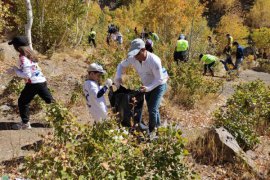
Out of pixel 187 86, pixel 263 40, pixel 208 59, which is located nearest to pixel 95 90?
pixel 187 86

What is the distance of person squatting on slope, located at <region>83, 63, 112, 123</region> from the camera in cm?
435

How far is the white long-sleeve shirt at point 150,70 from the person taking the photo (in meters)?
4.69

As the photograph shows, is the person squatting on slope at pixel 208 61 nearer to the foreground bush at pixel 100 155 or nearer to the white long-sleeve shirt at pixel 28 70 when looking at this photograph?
the white long-sleeve shirt at pixel 28 70

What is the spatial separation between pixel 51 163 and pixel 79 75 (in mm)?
7588

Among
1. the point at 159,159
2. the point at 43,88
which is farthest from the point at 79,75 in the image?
the point at 159,159

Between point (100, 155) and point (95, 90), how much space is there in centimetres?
177

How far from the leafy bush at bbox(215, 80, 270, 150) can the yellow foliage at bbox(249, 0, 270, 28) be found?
55.9 meters

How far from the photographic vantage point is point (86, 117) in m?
6.85

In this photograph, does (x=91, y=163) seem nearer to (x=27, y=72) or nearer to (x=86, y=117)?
(x=27, y=72)

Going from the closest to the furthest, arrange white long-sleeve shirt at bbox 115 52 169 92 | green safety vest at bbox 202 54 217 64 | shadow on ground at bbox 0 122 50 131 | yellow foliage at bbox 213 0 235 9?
white long-sleeve shirt at bbox 115 52 169 92 → shadow on ground at bbox 0 122 50 131 → green safety vest at bbox 202 54 217 64 → yellow foliage at bbox 213 0 235 9

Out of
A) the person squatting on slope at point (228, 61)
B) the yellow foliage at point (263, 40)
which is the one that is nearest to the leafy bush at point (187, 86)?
the person squatting on slope at point (228, 61)

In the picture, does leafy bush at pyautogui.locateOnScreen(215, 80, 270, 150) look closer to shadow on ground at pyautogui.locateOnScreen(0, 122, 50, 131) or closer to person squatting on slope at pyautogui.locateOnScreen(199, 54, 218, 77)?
shadow on ground at pyautogui.locateOnScreen(0, 122, 50, 131)

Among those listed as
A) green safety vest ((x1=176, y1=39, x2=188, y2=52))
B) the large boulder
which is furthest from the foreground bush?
green safety vest ((x1=176, y1=39, x2=188, y2=52))

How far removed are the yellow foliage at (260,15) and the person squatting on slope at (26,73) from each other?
5832 cm
